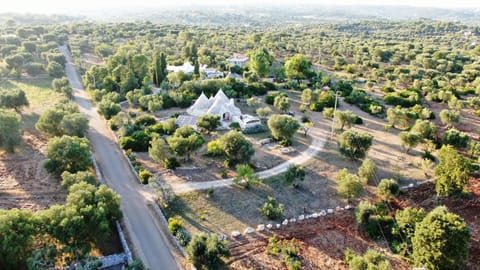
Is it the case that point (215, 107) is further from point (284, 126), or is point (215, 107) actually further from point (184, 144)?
point (184, 144)

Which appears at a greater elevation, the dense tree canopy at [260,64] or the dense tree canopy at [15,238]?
the dense tree canopy at [260,64]

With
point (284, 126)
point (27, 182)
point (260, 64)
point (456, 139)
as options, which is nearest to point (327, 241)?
point (284, 126)

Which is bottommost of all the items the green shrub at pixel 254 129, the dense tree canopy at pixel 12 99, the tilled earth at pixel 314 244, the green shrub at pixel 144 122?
the tilled earth at pixel 314 244

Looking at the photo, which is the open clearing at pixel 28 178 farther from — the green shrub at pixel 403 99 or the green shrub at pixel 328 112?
the green shrub at pixel 403 99

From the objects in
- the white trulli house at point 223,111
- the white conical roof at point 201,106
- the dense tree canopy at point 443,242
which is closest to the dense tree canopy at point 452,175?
the dense tree canopy at point 443,242

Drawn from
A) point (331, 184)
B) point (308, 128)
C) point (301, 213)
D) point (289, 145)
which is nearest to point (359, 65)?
point (308, 128)

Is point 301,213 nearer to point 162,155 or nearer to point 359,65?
point 162,155

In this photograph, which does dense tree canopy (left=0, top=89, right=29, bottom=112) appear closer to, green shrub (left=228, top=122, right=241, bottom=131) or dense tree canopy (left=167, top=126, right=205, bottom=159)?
dense tree canopy (left=167, top=126, right=205, bottom=159)
